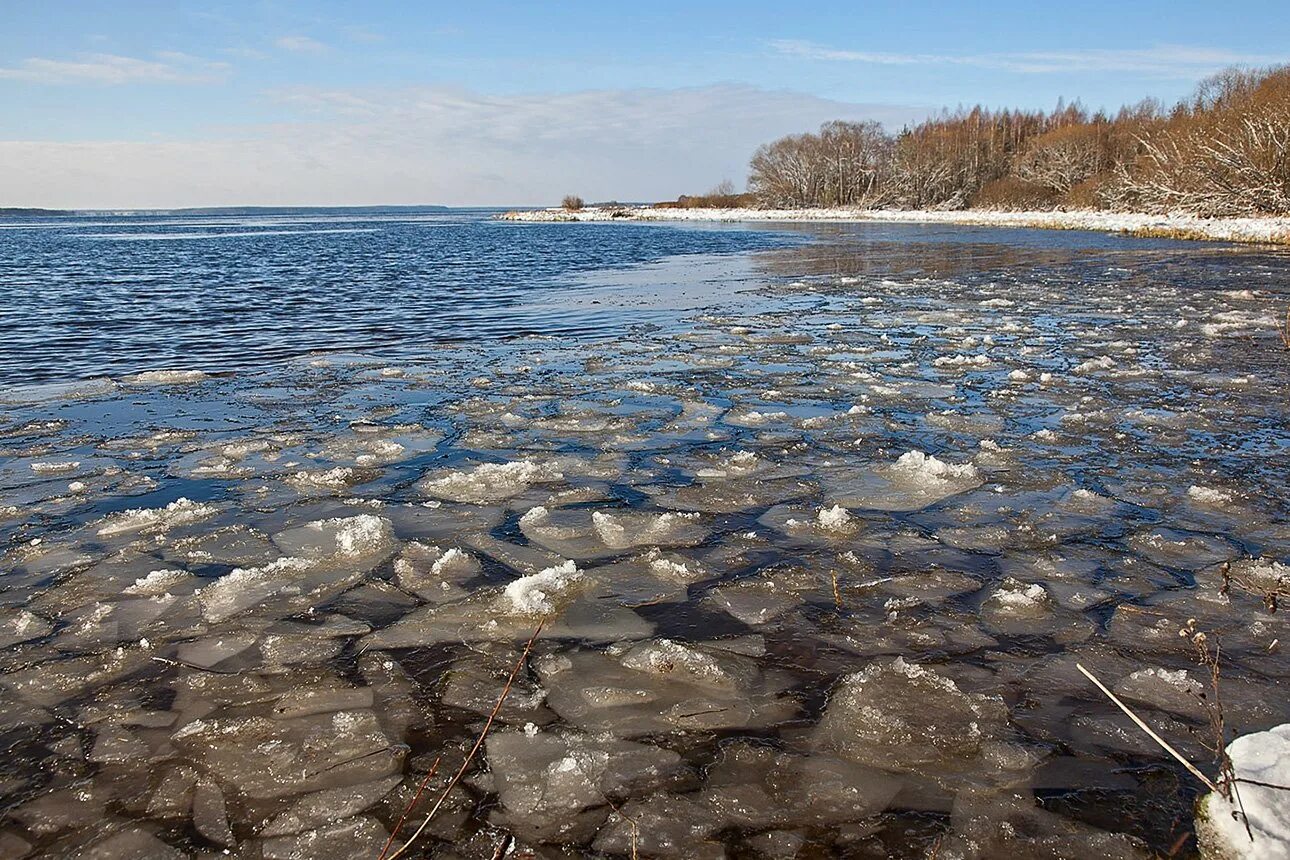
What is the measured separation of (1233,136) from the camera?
93.5 feet

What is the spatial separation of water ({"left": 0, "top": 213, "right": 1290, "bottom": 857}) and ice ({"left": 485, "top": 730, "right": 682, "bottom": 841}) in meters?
0.01

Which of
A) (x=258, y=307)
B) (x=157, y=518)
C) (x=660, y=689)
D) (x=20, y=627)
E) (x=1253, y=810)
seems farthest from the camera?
(x=258, y=307)

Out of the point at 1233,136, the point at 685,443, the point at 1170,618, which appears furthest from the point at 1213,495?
the point at 1233,136

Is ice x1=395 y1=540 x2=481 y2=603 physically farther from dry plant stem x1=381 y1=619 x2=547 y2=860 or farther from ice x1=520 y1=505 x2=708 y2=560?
dry plant stem x1=381 y1=619 x2=547 y2=860

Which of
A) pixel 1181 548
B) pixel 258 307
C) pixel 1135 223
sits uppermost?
pixel 1135 223

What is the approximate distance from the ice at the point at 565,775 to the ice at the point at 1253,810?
1413 mm

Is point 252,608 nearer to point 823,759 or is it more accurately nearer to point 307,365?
point 823,759

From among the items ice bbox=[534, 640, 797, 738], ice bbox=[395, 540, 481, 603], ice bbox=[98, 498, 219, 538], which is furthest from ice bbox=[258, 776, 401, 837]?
ice bbox=[98, 498, 219, 538]

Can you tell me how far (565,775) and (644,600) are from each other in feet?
3.90

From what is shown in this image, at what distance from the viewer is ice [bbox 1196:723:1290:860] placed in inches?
75.2

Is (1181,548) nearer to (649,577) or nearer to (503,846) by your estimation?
(649,577)

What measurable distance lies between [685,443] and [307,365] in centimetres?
522

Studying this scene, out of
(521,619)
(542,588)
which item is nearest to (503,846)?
(521,619)

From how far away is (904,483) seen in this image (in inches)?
187
